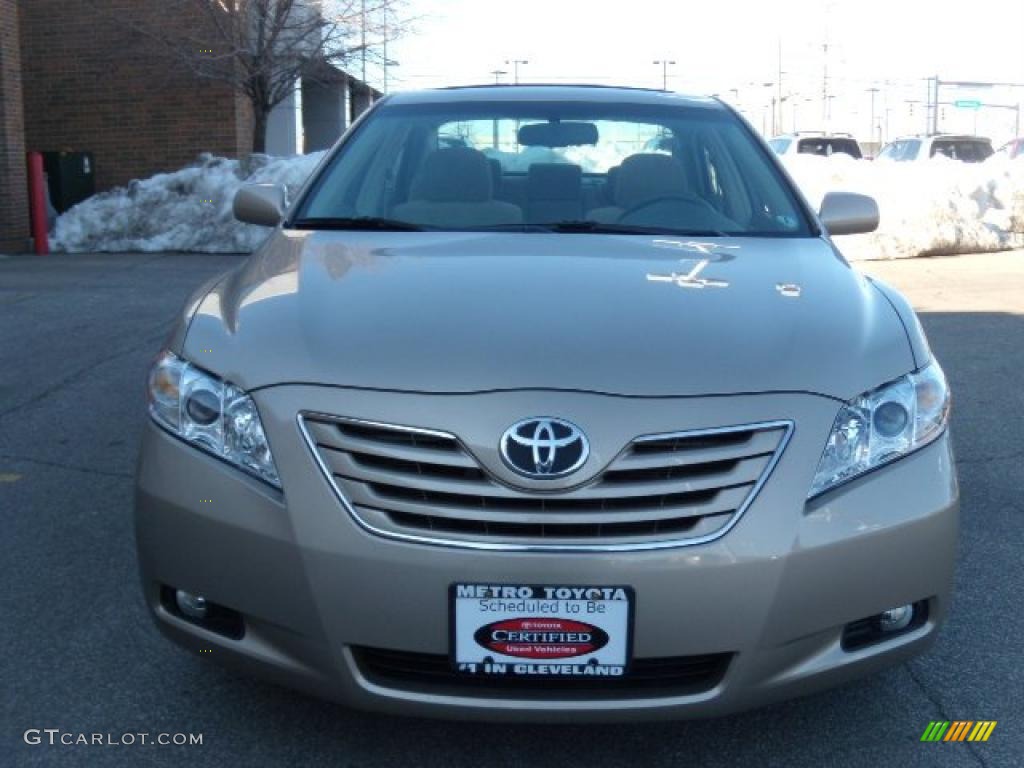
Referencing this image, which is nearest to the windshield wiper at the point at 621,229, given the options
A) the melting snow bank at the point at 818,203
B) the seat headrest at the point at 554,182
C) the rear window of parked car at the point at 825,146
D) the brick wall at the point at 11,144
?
the seat headrest at the point at 554,182

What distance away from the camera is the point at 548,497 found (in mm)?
2479

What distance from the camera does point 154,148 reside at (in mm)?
19094

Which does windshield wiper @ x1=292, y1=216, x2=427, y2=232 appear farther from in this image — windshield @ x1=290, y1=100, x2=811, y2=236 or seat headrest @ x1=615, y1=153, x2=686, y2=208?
seat headrest @ x1=615, y1=153, x2=686, y2=208

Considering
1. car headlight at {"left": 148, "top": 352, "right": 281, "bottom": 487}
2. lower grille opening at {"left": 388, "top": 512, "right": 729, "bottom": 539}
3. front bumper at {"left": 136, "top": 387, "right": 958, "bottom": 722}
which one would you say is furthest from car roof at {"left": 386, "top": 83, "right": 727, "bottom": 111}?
lower grille opening at {"left": 388, "top": 512, "right": 729, "bottom": 539}

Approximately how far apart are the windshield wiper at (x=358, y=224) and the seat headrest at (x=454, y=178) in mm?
242

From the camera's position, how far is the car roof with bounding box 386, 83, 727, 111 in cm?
462

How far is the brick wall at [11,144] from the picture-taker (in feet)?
49.9

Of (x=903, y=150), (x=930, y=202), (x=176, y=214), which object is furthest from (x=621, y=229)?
(x=903, y=150)

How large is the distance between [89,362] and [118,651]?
4767mm

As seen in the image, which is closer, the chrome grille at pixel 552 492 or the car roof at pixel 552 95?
the chrome grille at pixel 552 492

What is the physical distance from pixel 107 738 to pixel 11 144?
1413 cm

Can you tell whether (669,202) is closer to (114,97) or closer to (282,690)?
(282,690)

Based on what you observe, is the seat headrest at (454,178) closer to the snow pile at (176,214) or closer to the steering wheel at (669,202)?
the steering wheel at (669,202)

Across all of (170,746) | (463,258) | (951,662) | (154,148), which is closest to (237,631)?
(170,746)
